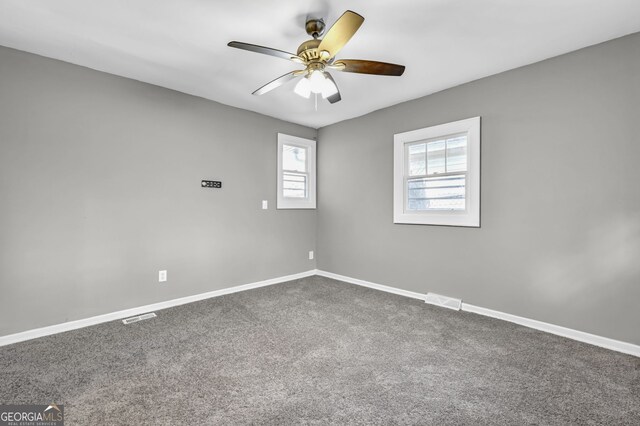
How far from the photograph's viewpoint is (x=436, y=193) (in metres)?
3.52

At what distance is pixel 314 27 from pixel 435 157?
2.13m

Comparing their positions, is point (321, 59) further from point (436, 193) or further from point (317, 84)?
point (436, 193)

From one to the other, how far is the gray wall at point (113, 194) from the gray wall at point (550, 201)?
7.36 feet

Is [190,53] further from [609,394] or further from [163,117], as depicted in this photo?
[609,394]

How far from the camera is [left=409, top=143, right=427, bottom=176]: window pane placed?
363cm

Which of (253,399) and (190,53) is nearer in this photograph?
(253,399)

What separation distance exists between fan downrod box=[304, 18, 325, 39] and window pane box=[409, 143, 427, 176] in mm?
2023

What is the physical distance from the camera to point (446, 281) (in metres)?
3.40

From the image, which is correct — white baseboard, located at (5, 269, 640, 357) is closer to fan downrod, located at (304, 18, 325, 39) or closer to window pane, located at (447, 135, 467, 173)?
window pane, located at (447, 135, 467, 173)

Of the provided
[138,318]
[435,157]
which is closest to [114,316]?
[138,318]

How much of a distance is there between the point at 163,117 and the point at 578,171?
4200 millimetres

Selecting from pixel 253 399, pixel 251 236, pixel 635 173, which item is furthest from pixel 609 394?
pixel 251 236

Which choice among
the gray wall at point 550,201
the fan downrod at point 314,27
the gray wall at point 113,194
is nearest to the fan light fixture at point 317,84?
the fan downrod at point 314,27

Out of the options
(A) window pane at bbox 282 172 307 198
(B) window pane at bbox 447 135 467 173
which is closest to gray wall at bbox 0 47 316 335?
(A) window pane at bbox 282 172 307 198
